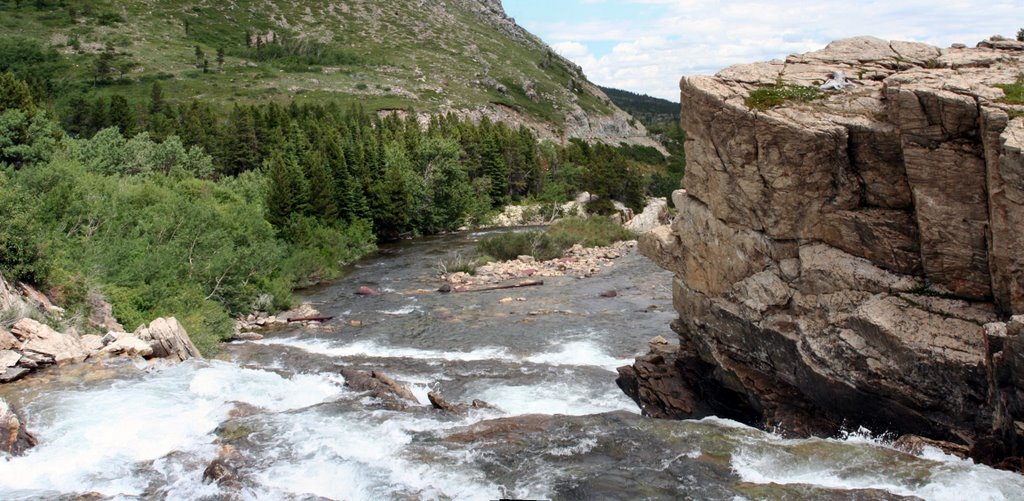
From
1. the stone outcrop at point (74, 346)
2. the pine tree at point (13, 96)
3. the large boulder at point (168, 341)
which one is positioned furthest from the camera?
the pine tree at point (13, 96)

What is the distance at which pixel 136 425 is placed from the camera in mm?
14688

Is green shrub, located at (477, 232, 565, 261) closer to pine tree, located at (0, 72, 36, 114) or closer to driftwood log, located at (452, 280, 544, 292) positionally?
driftwood log, located at (452, 280, 544, 292)

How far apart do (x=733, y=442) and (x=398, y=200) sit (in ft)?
154

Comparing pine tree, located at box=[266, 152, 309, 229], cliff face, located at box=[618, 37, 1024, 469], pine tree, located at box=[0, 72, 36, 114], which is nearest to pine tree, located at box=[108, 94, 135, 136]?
pine tree, located at box=[0, 72, 36, 114]

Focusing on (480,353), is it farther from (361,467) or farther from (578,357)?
(361,467)

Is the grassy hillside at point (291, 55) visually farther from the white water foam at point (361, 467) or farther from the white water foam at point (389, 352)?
the white water foam at point (361, 467)

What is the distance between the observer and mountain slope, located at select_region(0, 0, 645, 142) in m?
115

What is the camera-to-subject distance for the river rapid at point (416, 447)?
11.7 metres

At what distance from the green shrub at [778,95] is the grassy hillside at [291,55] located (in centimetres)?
9509

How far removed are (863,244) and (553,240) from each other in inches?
1351

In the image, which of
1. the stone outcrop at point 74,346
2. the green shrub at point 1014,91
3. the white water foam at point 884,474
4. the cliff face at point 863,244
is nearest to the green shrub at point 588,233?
the stone outcrop at point 74,346

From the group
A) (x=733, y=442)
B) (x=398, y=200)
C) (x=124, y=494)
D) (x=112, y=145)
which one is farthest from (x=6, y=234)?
(x=398, y=200)

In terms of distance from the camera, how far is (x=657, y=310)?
103 feet

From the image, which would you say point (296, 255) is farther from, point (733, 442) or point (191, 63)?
point (191, 63)
